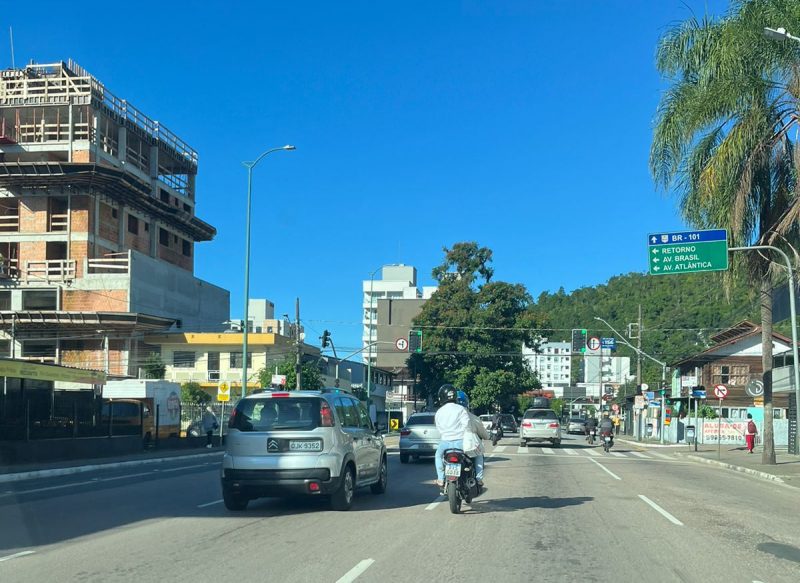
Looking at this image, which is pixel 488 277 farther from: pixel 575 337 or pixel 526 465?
pixel 526 465

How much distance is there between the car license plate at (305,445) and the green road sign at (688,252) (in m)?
16.0

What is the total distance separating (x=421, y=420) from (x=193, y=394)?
30297 millimetres

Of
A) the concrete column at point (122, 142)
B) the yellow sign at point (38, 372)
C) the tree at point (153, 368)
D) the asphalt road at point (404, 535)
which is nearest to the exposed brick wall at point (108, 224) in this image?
the concrete column at point (122, 142)

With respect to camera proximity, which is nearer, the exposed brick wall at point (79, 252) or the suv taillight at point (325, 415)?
the suv taillight at point (325, 415)

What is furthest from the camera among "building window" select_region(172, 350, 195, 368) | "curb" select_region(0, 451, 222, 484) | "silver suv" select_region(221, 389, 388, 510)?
"building window" select_region(172, 350, 195, 368)

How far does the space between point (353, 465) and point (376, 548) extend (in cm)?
359

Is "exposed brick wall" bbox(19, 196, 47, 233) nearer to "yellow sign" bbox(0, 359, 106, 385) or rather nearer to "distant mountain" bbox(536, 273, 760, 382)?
"yellow sign" bbox(0, 359, 106, 385)

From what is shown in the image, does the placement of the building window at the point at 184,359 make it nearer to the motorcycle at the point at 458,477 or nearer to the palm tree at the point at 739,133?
the palm tree at the point at 739,133

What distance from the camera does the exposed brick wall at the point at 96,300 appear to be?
53.5 meters

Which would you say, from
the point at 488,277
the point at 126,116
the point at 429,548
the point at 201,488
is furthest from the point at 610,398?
the point at 429,548

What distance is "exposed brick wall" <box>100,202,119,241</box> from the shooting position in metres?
55.8

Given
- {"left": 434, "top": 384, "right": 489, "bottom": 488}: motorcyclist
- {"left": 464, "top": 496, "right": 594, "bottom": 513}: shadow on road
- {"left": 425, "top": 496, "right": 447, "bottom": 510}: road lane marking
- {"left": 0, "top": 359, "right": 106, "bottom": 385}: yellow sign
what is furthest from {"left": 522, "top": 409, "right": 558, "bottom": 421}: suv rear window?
{"left": 434, "top": 384, "right": 489, "bottom": 488}: motorcyclist

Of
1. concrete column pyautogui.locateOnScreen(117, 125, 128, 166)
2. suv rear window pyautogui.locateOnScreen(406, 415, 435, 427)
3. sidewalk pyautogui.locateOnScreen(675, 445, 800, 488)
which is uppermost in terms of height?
concrete column pyautogui.locateOnScreen(117, 125, 128, 166)

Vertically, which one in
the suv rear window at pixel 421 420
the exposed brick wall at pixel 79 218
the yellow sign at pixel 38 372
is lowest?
the suv rear window at pixel 421 420
